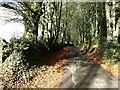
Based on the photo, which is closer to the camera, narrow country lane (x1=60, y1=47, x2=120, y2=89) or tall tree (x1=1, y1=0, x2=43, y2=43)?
narrow country lane (x1=60, y1=47, x2=120, y2=89)

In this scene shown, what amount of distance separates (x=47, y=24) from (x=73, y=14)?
24.6 metres

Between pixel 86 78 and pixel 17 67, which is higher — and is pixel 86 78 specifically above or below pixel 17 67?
below

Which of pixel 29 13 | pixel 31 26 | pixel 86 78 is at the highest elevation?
pixel 29 13

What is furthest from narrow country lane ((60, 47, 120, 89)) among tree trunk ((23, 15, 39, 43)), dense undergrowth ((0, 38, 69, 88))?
tree trunk ((23, 15, 39, 43))

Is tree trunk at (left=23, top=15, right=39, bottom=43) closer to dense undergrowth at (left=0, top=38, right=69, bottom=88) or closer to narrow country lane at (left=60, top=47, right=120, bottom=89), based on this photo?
dense undergrowth at (left=0, top=38, right=69, bottom=88)

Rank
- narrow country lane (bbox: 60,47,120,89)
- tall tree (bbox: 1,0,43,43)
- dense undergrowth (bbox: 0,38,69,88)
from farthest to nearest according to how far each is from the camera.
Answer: tall tree (bbox: 1,0,43,43)
dense undergrowth (bbox: 0,38,69,88)
narrow country lane (bbox: 60,47,120,89)

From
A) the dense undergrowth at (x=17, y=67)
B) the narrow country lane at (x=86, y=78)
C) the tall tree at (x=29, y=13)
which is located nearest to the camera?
the narrow country lane at (x=86, y=78)

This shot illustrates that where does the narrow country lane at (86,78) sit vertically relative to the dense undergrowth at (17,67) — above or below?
below

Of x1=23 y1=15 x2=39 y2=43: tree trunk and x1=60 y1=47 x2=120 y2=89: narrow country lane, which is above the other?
x1=23 y1=15 x2=39 y2=43: tree trunk

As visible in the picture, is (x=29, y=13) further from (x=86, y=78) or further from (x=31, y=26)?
(x=86, y=78)

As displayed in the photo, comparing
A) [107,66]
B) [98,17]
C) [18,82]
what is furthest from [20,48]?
[98,17]

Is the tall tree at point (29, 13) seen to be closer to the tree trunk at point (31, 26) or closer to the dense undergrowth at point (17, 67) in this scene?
the tree trunk at point (31, 26)

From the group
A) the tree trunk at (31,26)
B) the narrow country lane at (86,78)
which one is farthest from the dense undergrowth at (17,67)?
the tree trunk at (31,26)

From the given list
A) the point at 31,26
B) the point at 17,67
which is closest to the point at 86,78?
the point at 17,67
